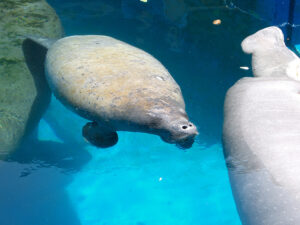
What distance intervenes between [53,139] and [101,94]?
3558 mm

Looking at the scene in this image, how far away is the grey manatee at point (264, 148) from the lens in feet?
7.54

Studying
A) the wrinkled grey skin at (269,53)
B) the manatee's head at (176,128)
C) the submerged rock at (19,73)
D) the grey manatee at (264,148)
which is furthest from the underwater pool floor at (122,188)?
the manatee's head at (176,128)

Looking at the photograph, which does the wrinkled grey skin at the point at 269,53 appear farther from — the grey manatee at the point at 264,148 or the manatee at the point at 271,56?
the grey manatee at the point at 264,148

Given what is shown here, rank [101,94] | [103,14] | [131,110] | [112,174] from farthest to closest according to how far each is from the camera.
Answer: [103,14] → [112,174] → [101,94] → [131,110]

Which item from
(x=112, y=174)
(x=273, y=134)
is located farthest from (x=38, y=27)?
(x=273, y=134)

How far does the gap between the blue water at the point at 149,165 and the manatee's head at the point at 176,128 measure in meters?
2.43

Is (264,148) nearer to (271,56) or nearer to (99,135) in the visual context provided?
(99,135)

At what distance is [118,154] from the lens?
514 cm

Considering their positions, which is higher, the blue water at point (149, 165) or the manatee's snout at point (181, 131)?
the manatee's snout at point (181, 131)

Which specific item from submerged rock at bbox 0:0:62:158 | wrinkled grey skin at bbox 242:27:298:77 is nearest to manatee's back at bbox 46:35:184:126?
submerged rock at bbox 0:0:62:158

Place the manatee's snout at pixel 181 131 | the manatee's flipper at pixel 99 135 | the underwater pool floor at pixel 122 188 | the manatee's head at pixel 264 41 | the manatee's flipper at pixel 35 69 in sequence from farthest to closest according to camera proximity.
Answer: the manatee's flipper at pixel 35 69, the manatee's head at pixel 264 41, the underwater pool floor at pixel 122 188, the manatee's flipper at pixel 99 135, the manatee's snout at pixel 181 131

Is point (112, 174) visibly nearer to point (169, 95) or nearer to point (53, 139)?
point (53, 139)

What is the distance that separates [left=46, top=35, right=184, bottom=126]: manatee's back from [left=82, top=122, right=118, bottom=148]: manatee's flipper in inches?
7.5

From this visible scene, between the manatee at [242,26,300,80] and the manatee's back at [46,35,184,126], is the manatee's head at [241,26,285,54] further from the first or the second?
the manatee's back at [46,35,184,126]
